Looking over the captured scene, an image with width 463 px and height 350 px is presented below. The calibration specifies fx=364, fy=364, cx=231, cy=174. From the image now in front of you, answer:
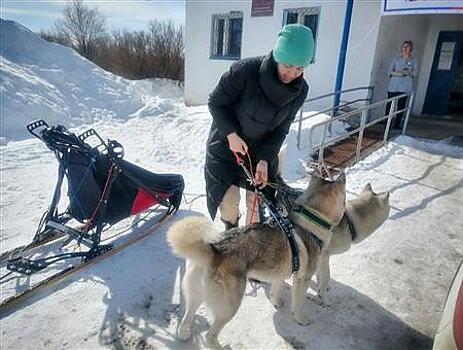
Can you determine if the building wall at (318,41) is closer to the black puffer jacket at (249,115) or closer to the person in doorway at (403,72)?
the person in doorway at (403,72)

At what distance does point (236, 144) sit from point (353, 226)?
1.24m

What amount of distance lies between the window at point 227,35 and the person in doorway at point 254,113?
9076 mm

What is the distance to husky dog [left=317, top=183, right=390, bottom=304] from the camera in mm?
2896

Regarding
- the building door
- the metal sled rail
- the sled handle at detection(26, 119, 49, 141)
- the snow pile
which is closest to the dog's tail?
the metal sled rail

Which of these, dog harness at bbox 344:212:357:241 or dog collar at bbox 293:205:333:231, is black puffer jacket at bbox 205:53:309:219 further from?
dog harness at bbox 344:212:357:241

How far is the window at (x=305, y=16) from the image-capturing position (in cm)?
909

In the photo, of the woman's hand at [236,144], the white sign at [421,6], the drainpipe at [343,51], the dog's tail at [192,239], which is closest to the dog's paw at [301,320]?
the dog's tail at [192,239]

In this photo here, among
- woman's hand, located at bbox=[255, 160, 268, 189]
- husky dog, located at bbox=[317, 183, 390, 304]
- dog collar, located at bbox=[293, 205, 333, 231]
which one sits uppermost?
woman's hand, located at bbox=[255, 160, 268, 189]

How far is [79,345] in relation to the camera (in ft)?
8.09

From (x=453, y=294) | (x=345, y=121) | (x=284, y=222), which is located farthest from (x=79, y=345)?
(x=345, y=121)

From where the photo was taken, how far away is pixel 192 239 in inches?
81.7

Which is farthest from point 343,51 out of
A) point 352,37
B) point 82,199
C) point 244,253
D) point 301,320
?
point 244,253

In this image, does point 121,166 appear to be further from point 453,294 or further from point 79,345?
point 453,294

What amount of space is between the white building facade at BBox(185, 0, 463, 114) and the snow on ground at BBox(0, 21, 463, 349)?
3.69 metres
